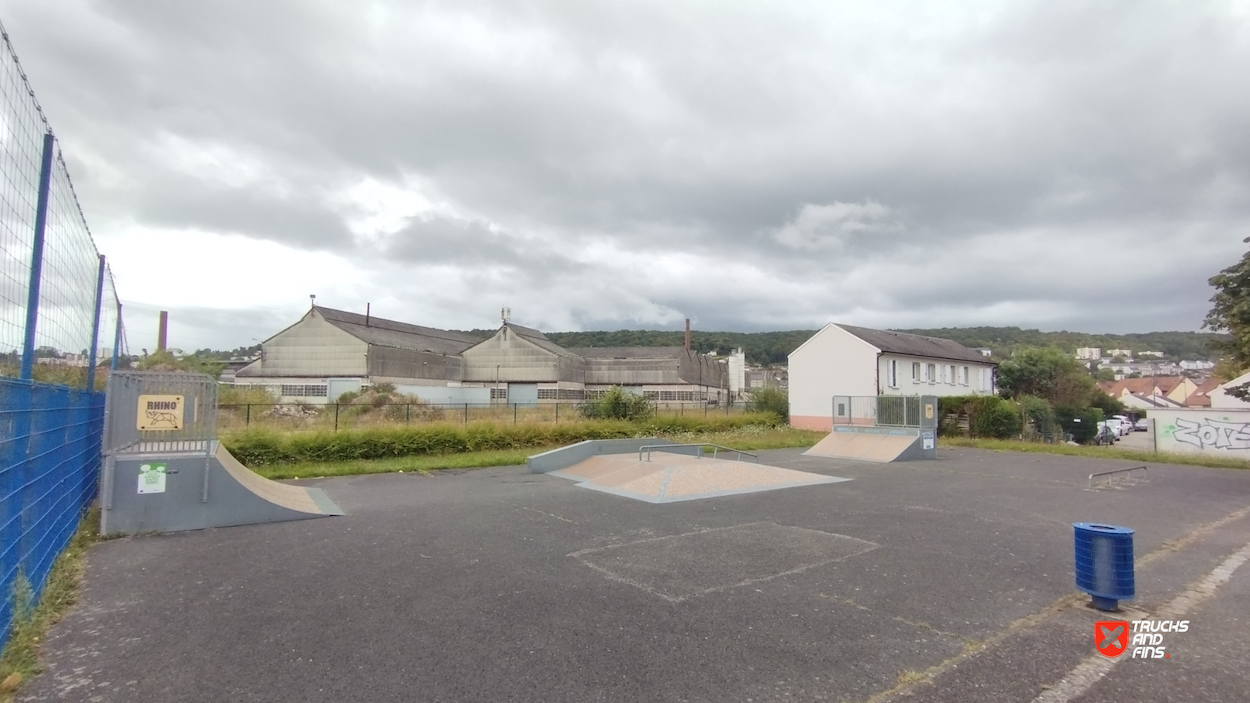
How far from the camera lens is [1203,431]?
958 inches

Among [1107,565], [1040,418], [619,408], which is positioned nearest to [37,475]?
[1107,565]

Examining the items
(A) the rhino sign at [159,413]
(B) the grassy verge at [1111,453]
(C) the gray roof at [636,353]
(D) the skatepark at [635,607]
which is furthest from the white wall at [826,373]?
(A) the rhino sign at [159,413]

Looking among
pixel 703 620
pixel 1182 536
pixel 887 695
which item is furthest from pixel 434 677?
pixel 1182 536

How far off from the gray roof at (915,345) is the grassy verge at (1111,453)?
9.30 meters

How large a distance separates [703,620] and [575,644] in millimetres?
1168

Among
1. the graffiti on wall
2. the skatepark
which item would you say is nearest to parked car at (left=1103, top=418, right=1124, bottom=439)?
the graffiti on wall

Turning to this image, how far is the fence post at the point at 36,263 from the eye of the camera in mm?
5688

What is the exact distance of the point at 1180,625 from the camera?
532cm

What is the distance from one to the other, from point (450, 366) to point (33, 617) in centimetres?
5677

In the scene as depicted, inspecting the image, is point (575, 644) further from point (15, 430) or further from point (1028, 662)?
point (15, 430)

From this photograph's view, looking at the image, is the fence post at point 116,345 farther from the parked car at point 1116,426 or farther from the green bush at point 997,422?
the parked car at point 1116,426

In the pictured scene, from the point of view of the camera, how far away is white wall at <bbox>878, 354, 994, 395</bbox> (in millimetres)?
35625

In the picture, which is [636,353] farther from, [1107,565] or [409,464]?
[1107,565]

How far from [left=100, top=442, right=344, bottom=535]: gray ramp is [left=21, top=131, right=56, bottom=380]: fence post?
128 inches
